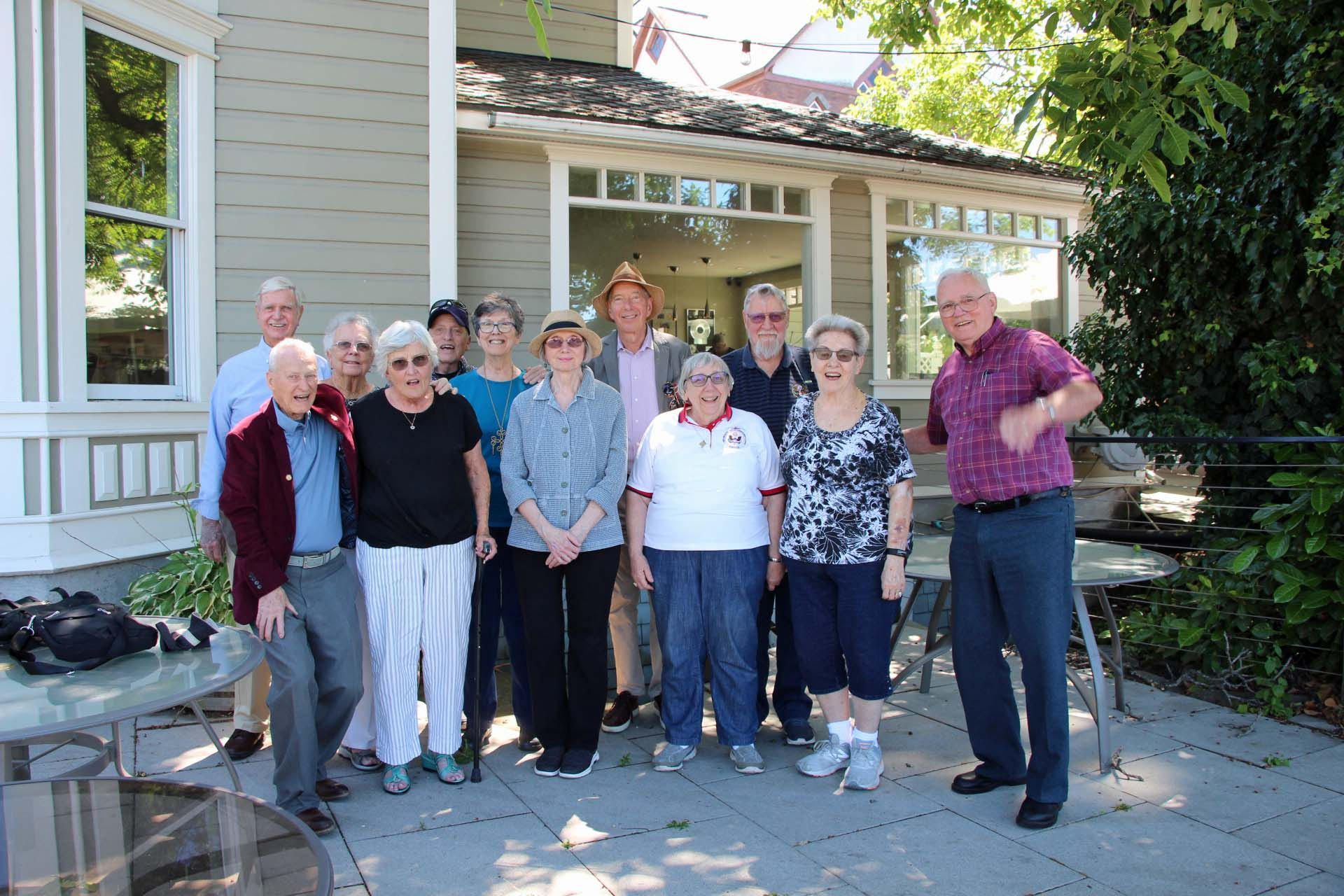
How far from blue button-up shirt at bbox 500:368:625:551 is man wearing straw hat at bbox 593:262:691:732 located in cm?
54

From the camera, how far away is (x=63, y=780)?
210 cm

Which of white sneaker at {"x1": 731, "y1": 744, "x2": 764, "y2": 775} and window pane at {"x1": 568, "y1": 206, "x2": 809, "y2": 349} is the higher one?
window pane at {"x1": 568, "y1": 206, "x2": 809, "y2": 349}

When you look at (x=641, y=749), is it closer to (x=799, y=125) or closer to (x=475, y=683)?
(x=475, y=683)

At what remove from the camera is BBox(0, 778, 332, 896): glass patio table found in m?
1.63

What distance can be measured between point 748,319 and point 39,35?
11.7ft

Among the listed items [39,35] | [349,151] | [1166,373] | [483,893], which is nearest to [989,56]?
[1166,373]

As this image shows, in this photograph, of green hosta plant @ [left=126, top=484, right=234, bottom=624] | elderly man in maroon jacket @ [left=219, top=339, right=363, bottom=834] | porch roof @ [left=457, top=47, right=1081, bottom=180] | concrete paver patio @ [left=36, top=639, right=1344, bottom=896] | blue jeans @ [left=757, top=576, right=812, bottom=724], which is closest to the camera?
concrete paver patio @ [left=36, top=639, right=1344, bottom=896]

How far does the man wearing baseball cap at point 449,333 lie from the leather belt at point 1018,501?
7.11ft

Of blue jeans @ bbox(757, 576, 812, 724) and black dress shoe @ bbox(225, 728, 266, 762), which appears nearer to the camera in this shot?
black dress shoe @ bbox(225, 728, 266, 762)

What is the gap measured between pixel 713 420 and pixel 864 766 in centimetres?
140

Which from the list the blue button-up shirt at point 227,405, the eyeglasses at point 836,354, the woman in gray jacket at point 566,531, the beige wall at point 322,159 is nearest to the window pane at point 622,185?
the beige wall at point 322,159

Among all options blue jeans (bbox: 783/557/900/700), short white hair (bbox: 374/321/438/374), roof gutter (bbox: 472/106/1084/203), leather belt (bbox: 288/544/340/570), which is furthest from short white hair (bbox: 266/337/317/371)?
roof gutter (bbox: 472/106/1084/203)

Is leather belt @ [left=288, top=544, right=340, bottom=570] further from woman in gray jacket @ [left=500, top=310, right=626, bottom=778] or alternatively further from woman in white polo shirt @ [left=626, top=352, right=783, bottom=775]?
woman in white polo shirt @ [left=626, top=352, right=783, bottom=775]

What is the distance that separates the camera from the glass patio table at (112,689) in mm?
2145
